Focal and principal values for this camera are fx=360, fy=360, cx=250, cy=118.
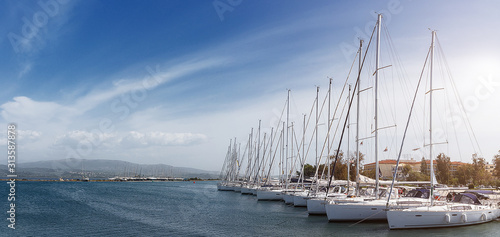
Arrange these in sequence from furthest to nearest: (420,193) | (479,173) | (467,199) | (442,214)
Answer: (479,173)
(420,193)
(467,199)
(442,214)

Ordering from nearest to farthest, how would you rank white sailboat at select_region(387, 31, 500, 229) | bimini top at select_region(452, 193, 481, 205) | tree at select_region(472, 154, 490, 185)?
white sailboat at select_region(387, 31, 500, 229) → bimini top at select_region(452, 193, 481, 205) → tree at select_region(472, 154, 490, 185)

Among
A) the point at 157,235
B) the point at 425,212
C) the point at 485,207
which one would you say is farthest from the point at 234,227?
the point at 485,207

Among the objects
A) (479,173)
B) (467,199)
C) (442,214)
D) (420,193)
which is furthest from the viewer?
(479,173)

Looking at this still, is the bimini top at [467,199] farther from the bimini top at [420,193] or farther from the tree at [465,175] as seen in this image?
the tree at [465,175]

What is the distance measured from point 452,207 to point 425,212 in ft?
14.2

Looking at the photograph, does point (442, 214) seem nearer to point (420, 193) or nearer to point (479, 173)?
point (420, 193)

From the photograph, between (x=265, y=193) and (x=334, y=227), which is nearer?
(x=334, y=227)

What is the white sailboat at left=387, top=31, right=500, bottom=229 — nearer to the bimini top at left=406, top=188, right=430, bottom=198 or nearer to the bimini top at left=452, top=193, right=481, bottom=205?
the bimini top at left=452, top=193, right=481, bottom=205

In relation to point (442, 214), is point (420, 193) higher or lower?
higher

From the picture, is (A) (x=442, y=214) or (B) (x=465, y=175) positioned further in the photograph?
(B) (x=465, y=175)

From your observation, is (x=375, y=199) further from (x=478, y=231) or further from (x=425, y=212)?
(x=478, y=231)

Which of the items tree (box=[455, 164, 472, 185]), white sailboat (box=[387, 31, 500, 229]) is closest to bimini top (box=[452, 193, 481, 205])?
white sailboat (box=[387, 31, 500, 229])

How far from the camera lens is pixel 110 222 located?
39.0m

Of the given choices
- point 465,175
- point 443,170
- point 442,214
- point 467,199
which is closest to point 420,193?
point 467,199
